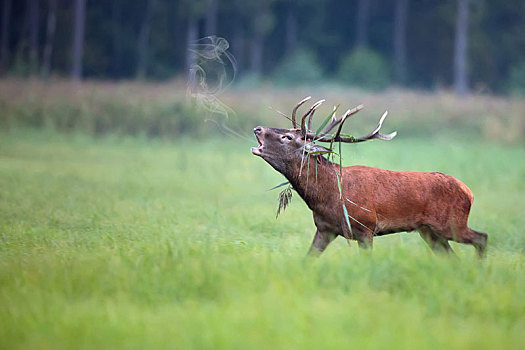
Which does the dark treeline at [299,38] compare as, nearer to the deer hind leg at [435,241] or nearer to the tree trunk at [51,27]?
the tree trunk at [51,27]

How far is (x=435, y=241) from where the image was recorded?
7.98 m

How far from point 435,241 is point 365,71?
1526 inches

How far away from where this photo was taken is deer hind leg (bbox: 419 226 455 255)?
7.86m

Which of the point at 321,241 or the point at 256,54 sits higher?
the point at 256,54

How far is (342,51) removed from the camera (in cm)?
5391

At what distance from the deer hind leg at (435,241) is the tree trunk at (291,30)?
45.1 m

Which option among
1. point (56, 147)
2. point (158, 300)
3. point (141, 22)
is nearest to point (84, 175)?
point (56, 147)

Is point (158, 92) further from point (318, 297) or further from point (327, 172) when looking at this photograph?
point (318, 297)

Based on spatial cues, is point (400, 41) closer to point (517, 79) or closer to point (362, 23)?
point (362, 23)

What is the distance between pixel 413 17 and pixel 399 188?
1852 inches

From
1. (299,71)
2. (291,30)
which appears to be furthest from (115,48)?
(299,71)

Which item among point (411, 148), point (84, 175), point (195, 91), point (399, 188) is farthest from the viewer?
point (411, 148)

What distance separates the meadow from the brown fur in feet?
1.05

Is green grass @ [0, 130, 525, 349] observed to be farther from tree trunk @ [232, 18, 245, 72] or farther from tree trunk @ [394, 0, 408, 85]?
tree trunk @ [232, 18, 245, 72]
